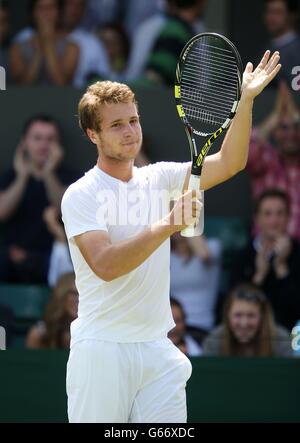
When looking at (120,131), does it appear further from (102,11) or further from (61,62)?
(102,11)

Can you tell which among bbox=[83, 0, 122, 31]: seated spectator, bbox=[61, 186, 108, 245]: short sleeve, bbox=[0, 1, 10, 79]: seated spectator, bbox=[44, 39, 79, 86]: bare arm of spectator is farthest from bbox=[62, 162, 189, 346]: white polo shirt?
bbox=[83, 0, 122, 31]: seated spectator

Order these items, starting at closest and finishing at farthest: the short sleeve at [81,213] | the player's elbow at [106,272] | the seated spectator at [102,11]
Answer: the player's elbow at [106,272] → the short sleeve at [81,213] → the seated spectator at [102,11]

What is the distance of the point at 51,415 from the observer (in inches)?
285

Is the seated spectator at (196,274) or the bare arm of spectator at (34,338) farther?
the seated spectator at (196,274)

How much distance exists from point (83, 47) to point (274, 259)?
246cm

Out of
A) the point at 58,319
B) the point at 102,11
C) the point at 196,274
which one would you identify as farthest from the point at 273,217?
the point at 102,11

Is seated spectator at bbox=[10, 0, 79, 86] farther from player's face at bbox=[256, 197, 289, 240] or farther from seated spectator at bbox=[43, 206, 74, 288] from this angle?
player's face at bbox=[256, 197, 289, 240]

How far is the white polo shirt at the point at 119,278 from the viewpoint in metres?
4.84

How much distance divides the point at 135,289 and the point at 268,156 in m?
3.71

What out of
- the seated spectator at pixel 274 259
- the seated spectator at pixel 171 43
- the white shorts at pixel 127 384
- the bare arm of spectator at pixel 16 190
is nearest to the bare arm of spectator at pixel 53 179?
the bare arm of spectator at pixel 16 190

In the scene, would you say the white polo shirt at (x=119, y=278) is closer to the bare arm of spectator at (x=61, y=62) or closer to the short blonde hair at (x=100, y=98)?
the short blonde hair at (x=100, y=98)

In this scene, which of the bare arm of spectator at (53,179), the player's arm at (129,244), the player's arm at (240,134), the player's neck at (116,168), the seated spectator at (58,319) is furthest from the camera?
the bare arm of spectator at (53,179)

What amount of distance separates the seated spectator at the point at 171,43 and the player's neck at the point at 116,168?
4.24 m

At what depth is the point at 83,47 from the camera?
9.27 m
